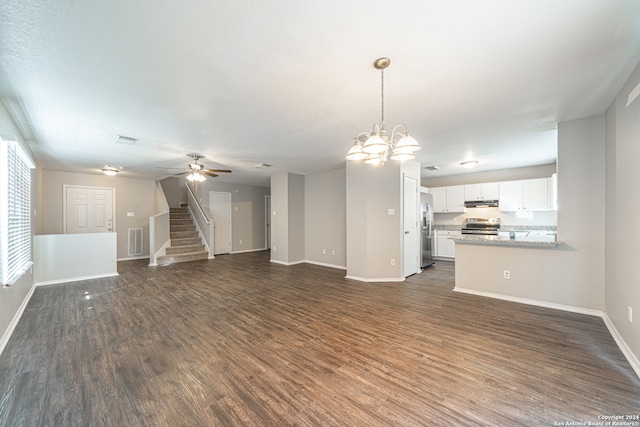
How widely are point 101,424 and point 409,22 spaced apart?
10.5 ft

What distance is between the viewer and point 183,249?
7.34 m

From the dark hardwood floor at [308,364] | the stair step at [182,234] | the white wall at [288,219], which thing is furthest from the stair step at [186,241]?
the dark hardwood floor at [308,364]

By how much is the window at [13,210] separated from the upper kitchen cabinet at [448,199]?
8.12m

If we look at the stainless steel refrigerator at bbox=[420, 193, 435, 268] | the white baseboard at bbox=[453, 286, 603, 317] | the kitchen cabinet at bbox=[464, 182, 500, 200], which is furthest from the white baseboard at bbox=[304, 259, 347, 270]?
the kitchen cabinet at bbox=[464, 182, 500, 200]

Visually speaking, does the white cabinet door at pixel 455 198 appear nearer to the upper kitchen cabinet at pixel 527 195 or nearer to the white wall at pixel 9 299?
the upper kitchen cabinet at pixel 527 195

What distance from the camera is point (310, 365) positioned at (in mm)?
2209

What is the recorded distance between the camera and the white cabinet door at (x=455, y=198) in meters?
6.94

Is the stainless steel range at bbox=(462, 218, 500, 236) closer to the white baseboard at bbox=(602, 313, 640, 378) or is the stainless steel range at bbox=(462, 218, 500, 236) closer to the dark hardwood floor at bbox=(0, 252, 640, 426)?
the dark hardwood floor at bbox=(0, 252, 640, 426)

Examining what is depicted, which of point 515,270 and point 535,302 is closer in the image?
point 535,302

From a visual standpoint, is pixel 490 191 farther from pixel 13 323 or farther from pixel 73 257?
pixel 73 257

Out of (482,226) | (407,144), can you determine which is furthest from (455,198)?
(407,144)

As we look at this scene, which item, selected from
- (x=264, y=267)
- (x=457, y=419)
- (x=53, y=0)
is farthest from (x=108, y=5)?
(x=264, y=267)

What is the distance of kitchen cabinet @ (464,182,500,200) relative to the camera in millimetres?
6383

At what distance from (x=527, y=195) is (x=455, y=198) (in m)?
1.56
